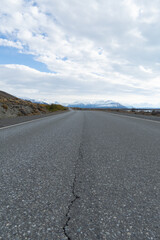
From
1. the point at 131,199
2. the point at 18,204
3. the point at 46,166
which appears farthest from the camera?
the point at 46,166

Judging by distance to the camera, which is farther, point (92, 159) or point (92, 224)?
point (92, 159)

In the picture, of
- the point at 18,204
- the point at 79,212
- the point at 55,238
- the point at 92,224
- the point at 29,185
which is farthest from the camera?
the point at 29,185

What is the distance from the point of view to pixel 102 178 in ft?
7.79

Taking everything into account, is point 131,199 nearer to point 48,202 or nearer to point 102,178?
point 102,178

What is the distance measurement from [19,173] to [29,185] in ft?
1.61

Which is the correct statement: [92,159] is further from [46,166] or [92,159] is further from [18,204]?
[18,204]

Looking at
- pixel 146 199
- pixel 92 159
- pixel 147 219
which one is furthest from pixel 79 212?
pixel 92 159

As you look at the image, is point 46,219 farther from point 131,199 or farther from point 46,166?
point 46,166

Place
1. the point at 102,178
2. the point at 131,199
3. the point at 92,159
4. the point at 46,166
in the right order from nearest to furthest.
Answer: the point at 131,199
the point at 102,178
the point at 46,166
the point at 92,159

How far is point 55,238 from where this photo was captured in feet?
4.13

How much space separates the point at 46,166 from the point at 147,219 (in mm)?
1845

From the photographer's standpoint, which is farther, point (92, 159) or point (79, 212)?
point (92, 159)

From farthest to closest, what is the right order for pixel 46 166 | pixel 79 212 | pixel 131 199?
pixel 46 166, pixel 131 199, pixel 79 212

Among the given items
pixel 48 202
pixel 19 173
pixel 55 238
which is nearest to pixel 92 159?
pixel 19 173
